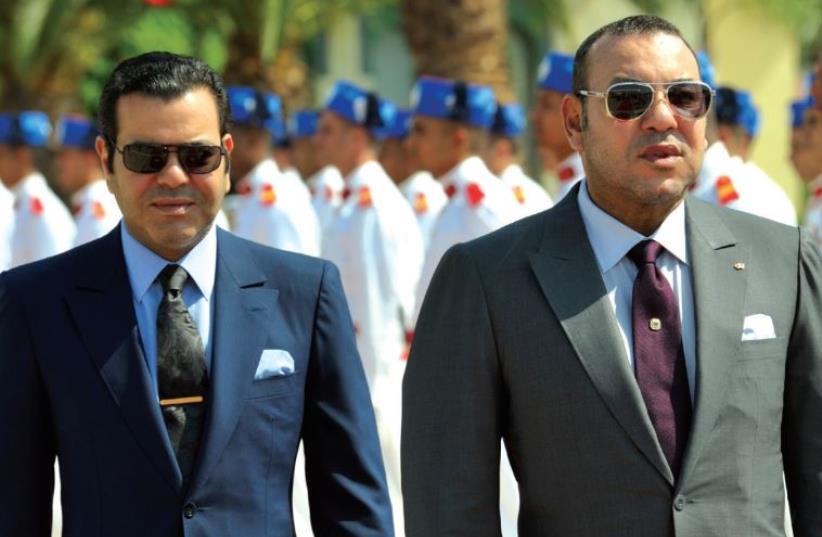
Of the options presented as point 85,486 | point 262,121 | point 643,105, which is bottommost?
point 85,486

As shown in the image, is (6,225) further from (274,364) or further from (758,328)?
(758,328)

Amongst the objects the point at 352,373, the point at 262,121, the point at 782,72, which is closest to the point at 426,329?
the point at 352,373

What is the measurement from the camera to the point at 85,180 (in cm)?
1249

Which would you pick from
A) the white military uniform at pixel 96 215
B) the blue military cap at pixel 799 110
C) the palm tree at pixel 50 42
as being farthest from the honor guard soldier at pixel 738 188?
the palm tree at pixel 50 42

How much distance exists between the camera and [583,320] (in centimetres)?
354

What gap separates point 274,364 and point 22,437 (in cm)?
54

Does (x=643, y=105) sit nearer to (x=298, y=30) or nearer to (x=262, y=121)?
(x=262, y=121)

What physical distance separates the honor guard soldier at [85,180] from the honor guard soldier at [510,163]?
7.98 ft

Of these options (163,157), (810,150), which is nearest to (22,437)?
(163,157)

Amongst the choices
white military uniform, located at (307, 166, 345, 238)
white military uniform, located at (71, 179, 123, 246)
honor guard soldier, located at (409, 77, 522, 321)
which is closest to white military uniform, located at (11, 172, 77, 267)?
white military uniform, located at (71, 179, 123, 246)

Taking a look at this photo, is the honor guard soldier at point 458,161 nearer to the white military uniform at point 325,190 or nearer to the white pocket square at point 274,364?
the white military uniform at point 325,190

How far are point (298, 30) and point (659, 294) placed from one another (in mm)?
15324

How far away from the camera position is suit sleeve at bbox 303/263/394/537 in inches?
147

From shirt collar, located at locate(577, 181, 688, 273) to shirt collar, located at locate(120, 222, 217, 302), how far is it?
32.3 inches
